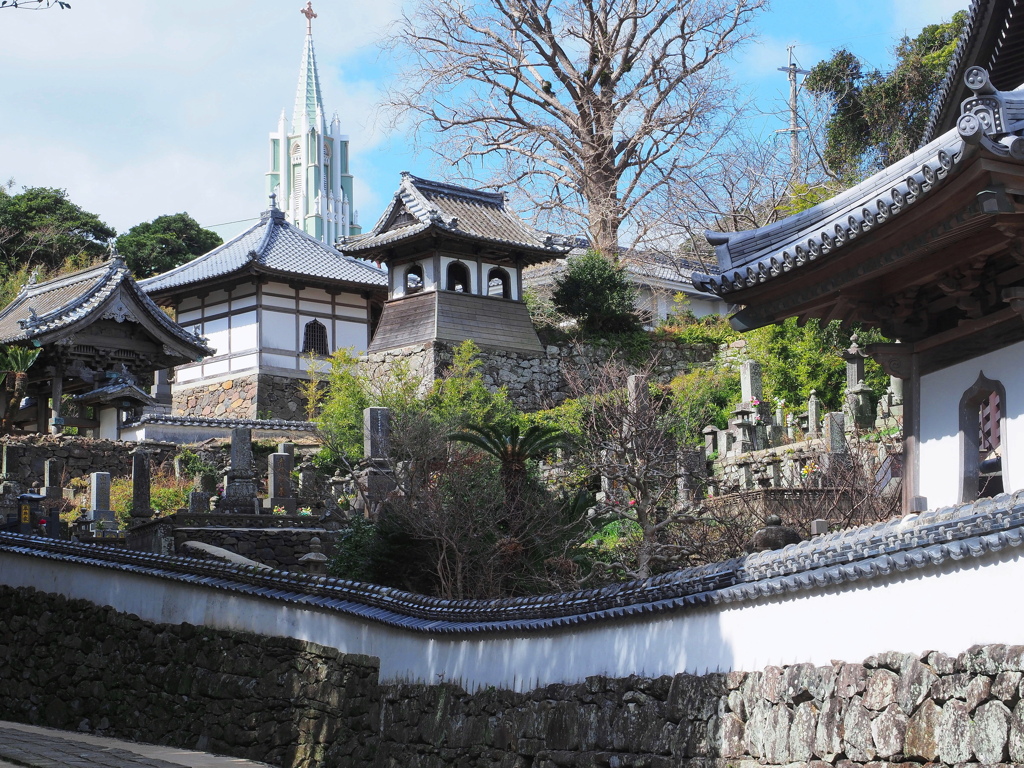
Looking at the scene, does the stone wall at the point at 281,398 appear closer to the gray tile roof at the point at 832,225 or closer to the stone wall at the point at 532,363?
the stone wall at the point at 532,363

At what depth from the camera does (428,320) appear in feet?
104

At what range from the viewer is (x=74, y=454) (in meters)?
26.2

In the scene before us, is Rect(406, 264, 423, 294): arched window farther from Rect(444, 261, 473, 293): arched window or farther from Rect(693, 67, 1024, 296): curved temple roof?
Rect(693, 67, 1024, 296): curved temple roof

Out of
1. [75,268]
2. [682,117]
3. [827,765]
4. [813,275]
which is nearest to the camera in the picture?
[827,765]

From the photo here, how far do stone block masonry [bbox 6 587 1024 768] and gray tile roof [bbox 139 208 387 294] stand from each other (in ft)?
69.5

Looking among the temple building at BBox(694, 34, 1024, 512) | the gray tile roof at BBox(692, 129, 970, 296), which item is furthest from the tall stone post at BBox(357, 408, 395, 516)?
the temple building at BBox(694, 34, 1024, 512)

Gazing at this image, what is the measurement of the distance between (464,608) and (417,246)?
75.3ft

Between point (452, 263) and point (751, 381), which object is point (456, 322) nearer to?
point (452, 263)

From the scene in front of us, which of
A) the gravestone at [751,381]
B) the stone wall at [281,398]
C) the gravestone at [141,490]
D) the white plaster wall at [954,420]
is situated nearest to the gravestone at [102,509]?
the gravestone at [141,490]

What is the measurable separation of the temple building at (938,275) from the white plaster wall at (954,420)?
0.01m

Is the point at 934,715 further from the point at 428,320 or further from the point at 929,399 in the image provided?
the point at 428,320

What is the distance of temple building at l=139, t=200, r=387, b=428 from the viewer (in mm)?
34688

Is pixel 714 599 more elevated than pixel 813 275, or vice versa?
pixel 813 275

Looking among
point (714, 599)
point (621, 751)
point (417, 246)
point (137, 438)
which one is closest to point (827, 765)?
point (714, 599)
